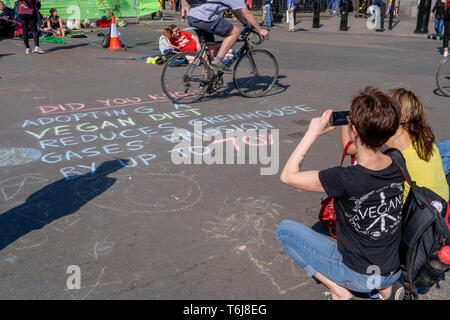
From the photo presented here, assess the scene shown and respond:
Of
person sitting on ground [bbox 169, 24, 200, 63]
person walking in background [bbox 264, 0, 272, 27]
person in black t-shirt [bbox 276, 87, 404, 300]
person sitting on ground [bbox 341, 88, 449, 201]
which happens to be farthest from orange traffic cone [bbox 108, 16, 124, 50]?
person in black t-shirt [bbox 276, 87, 404, 300]

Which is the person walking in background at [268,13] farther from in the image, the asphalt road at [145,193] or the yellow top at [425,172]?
the yellow top at [425,172]

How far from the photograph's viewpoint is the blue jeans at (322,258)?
8.28ft

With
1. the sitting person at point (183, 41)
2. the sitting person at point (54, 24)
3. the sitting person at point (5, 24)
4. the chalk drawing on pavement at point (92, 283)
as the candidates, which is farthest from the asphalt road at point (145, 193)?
the sitting person at point (5, 24)

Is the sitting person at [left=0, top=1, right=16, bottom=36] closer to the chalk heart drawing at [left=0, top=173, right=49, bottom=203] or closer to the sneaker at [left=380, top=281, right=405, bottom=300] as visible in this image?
the chalk heart drawing at [left=0, top=173, right=49, bottom=203]

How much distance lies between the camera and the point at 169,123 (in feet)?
21.0

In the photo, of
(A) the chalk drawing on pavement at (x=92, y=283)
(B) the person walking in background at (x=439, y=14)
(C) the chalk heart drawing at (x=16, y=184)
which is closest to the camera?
(A) the chalk drawing on pavement at (x=92, y=283)

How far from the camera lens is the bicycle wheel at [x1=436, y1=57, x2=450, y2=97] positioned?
8016 mm

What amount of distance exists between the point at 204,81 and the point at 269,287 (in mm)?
5001

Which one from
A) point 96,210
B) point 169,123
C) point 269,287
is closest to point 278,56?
point 169,123

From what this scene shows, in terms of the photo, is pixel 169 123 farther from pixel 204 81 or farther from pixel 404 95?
pixel 404 95

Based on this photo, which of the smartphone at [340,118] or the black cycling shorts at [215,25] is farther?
the black cycling shorts at [215,25]

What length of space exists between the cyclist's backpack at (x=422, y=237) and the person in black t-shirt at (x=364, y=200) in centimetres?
6

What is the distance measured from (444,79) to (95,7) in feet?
55.6

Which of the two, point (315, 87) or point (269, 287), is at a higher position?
point (315, 87)
